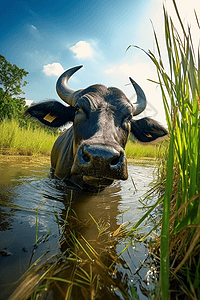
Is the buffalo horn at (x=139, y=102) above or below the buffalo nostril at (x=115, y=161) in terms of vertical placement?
above

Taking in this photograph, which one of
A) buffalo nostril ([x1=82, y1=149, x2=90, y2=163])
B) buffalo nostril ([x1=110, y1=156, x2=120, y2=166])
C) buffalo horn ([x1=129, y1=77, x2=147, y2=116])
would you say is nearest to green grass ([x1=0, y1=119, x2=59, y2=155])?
buffalo horn ([x1=129, y1=77, x2=147, y2=116])

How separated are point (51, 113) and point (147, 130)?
2.06 metres

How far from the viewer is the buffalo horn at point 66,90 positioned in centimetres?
324

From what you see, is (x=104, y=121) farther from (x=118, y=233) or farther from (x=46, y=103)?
(x=46, y=103)

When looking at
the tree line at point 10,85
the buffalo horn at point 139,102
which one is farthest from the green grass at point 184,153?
the tree line at point 10,85

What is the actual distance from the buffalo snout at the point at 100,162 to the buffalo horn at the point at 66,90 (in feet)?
5.76

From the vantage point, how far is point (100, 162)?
1.56 m

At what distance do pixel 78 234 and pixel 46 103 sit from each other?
2.64m

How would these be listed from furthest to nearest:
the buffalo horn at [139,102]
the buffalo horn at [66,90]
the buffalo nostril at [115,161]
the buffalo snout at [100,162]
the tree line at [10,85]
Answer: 1. the tree line at [10,85]
2. the buffalo horn at [139,102]
3. the buffalo horn at [66,90]
4. the buffalo nostril at [115,161]
5. the buffalo snout at [100,162]

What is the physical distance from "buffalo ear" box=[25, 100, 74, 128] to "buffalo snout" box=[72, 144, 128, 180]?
1918 mm

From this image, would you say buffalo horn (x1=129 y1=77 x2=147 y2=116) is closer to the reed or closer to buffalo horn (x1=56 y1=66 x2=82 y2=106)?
buffalo horn (x1=56 y1=66 x2=82 y2=106)

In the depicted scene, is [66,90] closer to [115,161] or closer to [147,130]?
[147,130]

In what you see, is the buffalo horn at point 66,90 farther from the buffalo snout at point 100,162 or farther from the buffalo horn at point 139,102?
the buffalo snout at point 100,162

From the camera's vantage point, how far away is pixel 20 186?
8.30 ft
